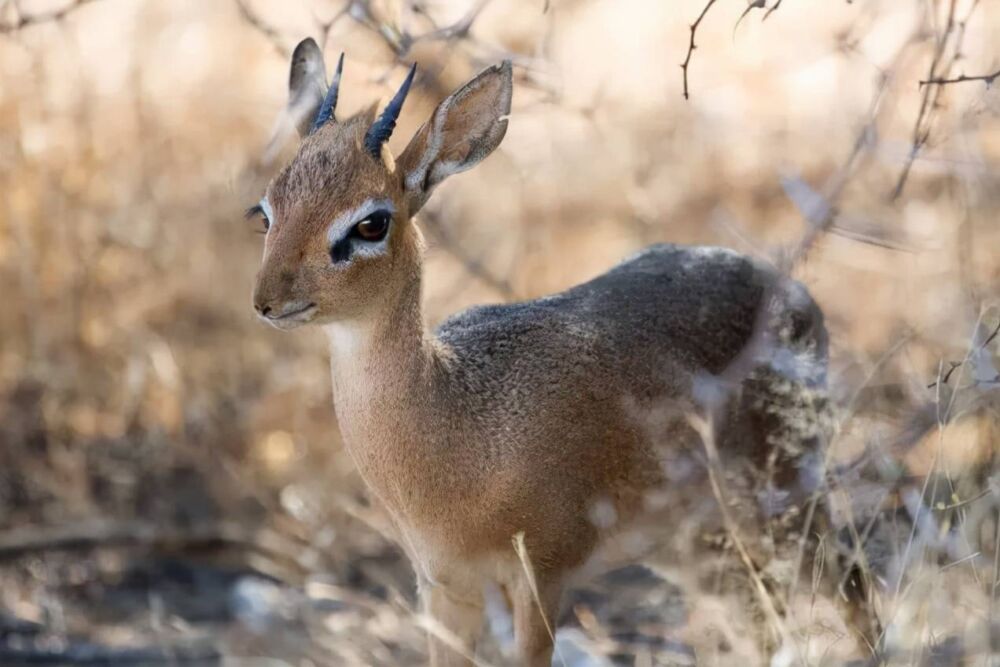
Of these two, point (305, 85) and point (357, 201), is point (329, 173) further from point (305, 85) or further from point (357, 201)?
point (305, 85)

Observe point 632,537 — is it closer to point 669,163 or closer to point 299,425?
point 299,425

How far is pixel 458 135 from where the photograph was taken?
4.25 m

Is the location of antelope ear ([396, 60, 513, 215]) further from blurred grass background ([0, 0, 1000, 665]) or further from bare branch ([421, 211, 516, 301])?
bare branch ([421, 211, 516, 301])

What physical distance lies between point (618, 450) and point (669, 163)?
15.3ft

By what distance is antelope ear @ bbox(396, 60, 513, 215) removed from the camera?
13.7ft

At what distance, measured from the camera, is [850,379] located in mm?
5215

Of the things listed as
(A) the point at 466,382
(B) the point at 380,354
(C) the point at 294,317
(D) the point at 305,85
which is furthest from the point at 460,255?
(C) the point at 294,317

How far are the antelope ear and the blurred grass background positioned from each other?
1.59ft

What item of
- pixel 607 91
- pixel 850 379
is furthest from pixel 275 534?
pixel 607 91

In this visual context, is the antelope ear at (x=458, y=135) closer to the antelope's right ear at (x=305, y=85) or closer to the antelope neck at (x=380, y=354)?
the antelope neck at (x=380, y=354)

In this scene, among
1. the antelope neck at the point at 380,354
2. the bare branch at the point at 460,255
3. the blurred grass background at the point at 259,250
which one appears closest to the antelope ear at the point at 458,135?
the antelope neck at the point at 380,354

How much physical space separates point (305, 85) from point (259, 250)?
3.02 m

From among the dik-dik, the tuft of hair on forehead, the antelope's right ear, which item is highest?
the antelope's right ear

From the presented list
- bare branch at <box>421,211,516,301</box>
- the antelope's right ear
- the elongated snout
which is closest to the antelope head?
the elongated snout
